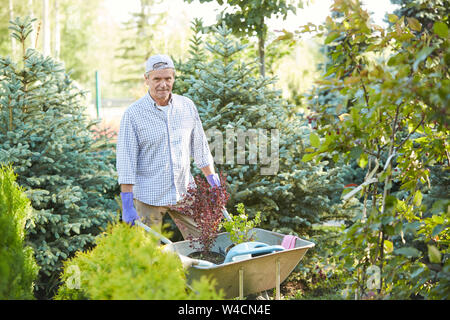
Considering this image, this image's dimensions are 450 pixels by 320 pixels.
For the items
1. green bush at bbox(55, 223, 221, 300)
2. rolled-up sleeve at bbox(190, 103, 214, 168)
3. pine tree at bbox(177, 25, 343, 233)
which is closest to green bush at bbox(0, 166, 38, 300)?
green bush at bbox(55, 223, 221, 300)

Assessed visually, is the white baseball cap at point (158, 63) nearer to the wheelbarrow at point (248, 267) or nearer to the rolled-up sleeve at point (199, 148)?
the rolled-up sleeve at point (199, 148)

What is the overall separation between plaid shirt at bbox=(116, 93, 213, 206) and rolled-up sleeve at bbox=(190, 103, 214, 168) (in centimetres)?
11

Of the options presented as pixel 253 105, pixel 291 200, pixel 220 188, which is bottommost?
pixel 291 200

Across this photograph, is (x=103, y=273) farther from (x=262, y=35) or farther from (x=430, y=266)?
(x=262, y=35)

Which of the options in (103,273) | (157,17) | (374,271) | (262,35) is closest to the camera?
(103,273)

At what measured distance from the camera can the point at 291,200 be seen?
4516mm

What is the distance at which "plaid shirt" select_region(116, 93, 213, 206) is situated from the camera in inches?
122

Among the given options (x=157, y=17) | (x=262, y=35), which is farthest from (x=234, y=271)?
(x=157, y=17)

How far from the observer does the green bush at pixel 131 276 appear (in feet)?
5.02

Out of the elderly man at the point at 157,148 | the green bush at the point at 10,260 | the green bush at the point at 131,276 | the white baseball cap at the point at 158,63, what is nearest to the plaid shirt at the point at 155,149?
the elderly man at the point at 157,148

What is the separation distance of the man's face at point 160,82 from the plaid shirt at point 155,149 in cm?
8

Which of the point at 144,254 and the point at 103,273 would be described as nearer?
the point at 144,254

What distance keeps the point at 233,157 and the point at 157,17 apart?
29.0m

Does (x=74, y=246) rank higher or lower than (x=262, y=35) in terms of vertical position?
lower
